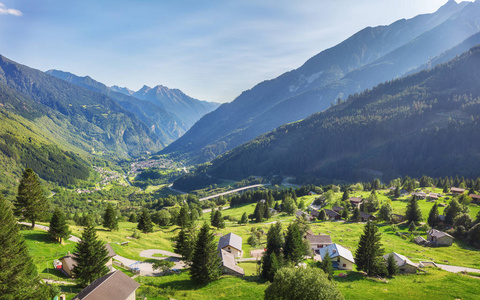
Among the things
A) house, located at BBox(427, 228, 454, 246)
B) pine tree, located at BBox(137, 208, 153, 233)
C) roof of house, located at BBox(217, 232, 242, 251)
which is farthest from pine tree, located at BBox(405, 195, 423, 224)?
pine tree, located at BBox(137, 208, 153, 233)

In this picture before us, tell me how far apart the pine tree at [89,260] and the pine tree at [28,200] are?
80.8 feet

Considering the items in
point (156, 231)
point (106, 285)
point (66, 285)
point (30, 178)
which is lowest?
point (156, 231)

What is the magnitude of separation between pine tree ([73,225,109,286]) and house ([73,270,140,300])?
21.1ft

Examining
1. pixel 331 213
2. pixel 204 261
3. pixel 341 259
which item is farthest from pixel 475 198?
pixel 204 261

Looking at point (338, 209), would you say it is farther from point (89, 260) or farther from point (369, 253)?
point (89, 260)

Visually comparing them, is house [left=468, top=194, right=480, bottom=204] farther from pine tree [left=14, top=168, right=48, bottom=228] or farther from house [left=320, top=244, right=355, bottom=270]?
pine tree [left=14, top=168, right=48, bottom=228]

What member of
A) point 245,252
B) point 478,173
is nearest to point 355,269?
point 245,252

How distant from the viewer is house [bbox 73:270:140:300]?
31153 mm

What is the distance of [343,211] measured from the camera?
112m

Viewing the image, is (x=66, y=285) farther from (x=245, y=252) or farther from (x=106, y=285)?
(x=245, y=252)

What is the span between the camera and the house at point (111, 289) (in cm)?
3115

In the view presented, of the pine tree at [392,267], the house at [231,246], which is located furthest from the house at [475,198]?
the house at [231,246]

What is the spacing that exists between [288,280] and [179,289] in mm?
22938

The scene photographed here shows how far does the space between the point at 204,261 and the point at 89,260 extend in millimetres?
18765
